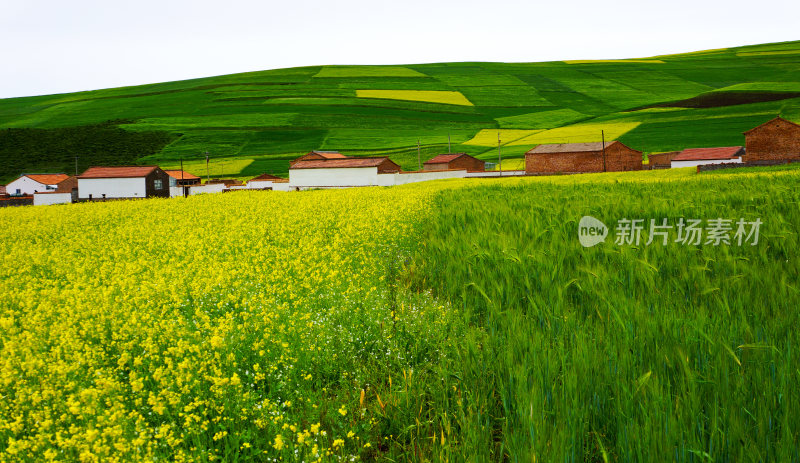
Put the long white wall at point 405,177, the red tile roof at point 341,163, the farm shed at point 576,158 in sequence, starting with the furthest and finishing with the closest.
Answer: the farm shed at point 576,158 < the red tile roof at point 341,163 < the long white wall at point 405,177

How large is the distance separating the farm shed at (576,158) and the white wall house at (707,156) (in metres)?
7.44

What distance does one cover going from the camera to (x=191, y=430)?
2953mm

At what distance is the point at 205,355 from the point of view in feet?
12.6

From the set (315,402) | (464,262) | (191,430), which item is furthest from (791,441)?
(464,262)

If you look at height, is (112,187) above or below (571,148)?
below

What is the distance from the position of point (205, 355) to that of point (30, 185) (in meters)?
106

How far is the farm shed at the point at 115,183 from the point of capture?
7200cm

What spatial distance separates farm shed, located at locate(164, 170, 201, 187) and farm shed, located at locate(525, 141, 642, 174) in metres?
55.8

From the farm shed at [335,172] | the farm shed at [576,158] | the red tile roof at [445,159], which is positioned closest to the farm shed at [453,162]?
the red tile roof at [445,159]

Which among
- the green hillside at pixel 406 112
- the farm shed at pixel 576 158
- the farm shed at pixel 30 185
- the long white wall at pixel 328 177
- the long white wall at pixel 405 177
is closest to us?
the long white wall at pixel 405 177

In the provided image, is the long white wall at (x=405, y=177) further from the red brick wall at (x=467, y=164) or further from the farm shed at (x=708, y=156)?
the farm shed at (x=708, y=156)

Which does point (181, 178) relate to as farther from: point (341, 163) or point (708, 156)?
point (708, 156)

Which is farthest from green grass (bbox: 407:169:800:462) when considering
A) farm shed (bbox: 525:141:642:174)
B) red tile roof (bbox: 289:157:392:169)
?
farm shed (bbox: 525:141:642:174)

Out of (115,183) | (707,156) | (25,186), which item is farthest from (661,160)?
(25,186)
